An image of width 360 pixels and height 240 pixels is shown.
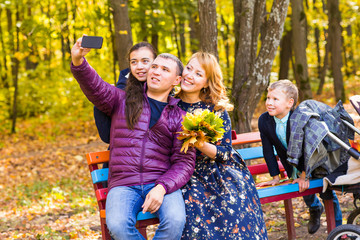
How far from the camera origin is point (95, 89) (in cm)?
342

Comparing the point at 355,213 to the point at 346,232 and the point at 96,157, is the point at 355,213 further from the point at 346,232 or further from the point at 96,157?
the point at 96,157

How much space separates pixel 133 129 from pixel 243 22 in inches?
125

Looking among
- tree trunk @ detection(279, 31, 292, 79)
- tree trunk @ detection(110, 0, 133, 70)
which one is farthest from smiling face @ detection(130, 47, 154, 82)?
tree trunk @ detection(279, 31, 292, 79)

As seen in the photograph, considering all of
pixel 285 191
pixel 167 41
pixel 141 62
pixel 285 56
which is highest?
pixel 167 41

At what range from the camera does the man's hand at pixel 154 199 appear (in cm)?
315

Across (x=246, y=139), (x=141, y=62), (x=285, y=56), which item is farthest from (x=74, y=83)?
(x=141, y=62)

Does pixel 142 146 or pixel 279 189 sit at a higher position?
pixel 142 146

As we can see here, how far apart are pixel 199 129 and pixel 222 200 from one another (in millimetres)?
665

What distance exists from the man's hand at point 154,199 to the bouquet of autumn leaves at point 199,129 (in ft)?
1.12

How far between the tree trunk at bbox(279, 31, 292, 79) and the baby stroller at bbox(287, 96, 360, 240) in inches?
416

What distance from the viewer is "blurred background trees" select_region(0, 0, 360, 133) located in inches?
237

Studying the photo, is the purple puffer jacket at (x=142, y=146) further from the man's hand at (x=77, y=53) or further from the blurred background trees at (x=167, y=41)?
the blurred background trees at (x=167, y=41)

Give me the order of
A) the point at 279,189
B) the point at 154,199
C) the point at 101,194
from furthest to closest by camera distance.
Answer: the point at 279,189, the point at 101,194, the point at 154,199

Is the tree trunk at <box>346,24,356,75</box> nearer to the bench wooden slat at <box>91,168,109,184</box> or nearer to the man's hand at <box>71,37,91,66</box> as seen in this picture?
the bench wooden slat at <box>91,168,109,184</box>
